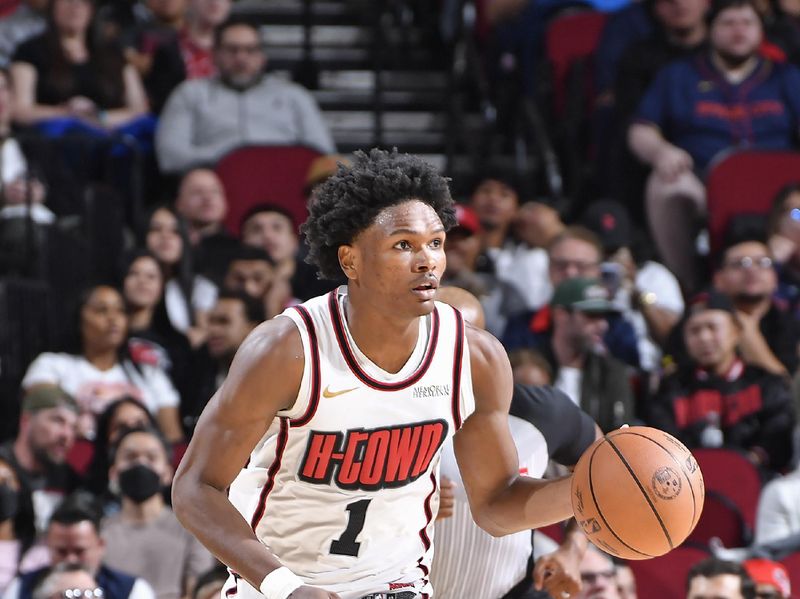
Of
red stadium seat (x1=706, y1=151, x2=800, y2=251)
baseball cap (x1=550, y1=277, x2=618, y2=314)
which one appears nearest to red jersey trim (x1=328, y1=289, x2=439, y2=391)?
baseball cap (x1=550, y1=277, x2=618, y2=314)

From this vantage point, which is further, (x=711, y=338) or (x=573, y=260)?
(x=573, y=260)

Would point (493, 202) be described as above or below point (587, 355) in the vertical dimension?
above

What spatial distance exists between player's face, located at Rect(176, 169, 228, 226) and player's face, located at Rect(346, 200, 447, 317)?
16.6 ft

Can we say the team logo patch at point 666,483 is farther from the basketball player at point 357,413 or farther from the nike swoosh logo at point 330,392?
the nike swoosh logo at point 330,392

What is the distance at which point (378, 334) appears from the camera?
11.5 feet

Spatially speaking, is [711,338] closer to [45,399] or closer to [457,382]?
[45,399]

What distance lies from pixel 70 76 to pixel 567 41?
3.28 meters

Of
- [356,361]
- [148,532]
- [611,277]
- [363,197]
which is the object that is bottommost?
[148,532]

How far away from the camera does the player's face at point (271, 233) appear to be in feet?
27.1

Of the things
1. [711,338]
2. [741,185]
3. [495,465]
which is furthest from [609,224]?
[495,465]

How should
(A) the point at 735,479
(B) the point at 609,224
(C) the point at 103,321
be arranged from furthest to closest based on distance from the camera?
(B) the point at 609,224 → (C) the point at 103,321 → (A) the point at 735,479

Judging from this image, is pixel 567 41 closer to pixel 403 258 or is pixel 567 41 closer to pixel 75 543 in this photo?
pixel 75 543

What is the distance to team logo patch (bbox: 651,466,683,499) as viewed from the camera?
3406 mm

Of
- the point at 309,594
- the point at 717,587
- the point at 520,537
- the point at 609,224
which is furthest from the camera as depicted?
the point at 609,224
